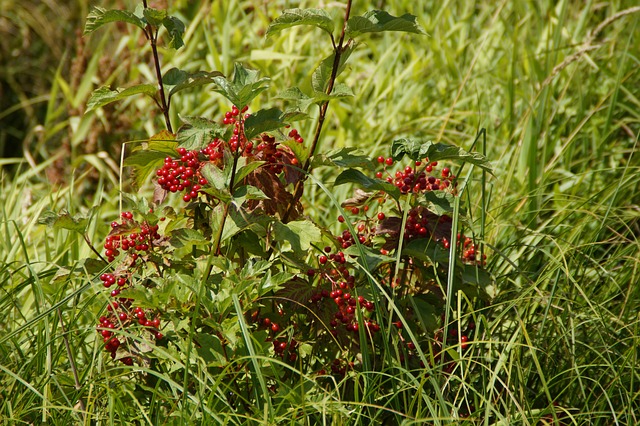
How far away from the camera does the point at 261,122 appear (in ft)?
5.35

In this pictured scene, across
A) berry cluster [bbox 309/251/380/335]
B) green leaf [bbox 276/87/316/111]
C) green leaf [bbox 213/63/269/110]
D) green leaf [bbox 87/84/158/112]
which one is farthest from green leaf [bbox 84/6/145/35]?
berry cluster [bbox 309/251/380/335]

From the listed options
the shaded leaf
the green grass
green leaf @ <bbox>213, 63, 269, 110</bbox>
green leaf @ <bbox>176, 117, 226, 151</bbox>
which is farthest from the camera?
the shaded leaf

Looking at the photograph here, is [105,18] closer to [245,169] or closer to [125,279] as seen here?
[245,169]

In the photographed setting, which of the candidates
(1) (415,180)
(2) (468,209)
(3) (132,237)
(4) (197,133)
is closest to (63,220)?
(3) (132,237)

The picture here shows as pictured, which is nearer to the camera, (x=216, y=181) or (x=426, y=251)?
(x=216, y=181)

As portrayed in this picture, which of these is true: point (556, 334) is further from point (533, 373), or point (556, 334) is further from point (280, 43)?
point (280, 43)

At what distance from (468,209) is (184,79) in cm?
99

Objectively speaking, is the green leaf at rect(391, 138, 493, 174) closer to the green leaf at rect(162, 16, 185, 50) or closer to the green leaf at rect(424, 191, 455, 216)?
the green leaf at rect(424, 191, 455, 216)

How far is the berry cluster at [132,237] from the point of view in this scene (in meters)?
1.79

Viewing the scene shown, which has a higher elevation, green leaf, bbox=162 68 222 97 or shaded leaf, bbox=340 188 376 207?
green leaf, bbox=162 68 222 97

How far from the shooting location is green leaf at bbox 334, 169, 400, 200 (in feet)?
5.64

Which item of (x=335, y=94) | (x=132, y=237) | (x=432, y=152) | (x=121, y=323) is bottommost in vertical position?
(x=121, y=323)

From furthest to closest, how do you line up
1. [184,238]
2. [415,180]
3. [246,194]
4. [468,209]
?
[468,209], [415,180], [184,238], [246,194]

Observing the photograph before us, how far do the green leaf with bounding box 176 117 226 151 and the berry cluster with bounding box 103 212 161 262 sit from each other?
248 millimetres
